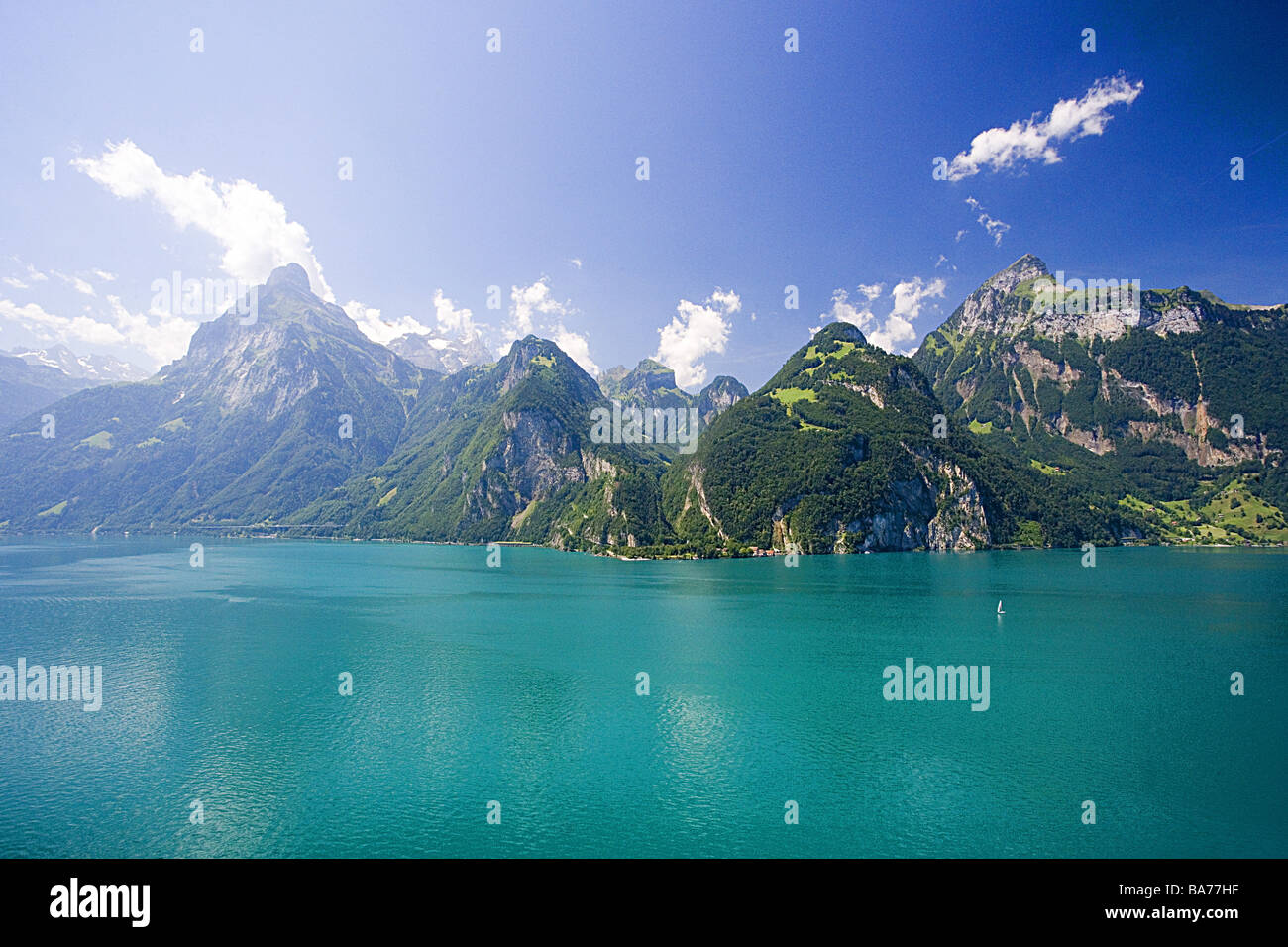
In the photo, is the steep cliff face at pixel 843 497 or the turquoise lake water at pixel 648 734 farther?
the steep cliff face at pixel 843 497

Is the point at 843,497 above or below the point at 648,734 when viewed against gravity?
above

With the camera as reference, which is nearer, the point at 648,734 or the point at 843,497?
the point at 648,734

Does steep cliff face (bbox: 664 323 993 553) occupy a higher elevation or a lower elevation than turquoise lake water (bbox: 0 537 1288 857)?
higher

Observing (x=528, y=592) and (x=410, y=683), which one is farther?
(x=528, y=592)

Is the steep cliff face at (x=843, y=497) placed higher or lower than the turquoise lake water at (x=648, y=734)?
higher

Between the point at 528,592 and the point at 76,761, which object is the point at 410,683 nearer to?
the point at 76,761

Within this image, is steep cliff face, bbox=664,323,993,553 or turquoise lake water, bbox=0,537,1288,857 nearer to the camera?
turquoise lake water, bbox=0,537,1288,857
